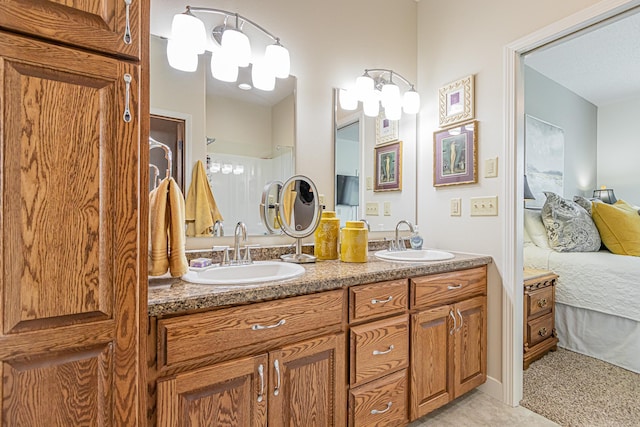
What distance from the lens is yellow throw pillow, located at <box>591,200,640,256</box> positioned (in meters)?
2.60

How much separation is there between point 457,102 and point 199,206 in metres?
1.68

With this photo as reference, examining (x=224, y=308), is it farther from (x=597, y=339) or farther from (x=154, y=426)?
(x=597, y=339)

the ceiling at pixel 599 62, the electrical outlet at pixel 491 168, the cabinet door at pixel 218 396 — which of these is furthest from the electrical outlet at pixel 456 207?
the cabinet door at pixel 218 396

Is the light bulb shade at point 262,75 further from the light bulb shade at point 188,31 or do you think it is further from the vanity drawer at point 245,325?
the vanity drawer at point 245,325

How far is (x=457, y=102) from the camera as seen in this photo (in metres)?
2.07

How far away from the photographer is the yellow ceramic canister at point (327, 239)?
1712 millimetres

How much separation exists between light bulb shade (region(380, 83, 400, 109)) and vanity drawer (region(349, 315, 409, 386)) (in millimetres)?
1385

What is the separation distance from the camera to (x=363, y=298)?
1332 millimetres

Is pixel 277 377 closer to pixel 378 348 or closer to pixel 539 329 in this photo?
pixel 378 348

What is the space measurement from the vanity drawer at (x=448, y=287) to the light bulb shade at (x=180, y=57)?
1.45m

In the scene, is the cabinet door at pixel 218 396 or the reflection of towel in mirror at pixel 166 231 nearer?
the cabinet door at pixel 218 396

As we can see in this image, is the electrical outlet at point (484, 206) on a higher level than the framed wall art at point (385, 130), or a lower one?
lower

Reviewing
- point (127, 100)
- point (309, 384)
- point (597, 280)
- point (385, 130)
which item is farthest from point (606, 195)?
point (127, 100)

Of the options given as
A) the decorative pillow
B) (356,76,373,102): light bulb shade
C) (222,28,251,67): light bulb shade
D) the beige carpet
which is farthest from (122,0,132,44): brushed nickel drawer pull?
the decorative pillow
